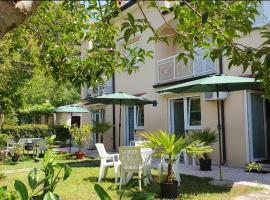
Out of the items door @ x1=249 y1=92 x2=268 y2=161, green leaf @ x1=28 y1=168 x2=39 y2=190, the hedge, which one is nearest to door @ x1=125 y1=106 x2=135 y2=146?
door @ x1=249 y1=92 x2=268 y2=161

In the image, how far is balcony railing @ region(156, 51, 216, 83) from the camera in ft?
52.0

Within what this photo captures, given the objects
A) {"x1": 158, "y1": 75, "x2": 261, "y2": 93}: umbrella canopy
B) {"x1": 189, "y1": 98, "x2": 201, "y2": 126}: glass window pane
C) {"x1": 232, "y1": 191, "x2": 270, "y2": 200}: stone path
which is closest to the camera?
{"x1": 232, "y1": 191, "x2": 270, "y2": 200}: stone path

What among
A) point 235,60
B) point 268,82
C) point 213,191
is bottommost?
point 213,191

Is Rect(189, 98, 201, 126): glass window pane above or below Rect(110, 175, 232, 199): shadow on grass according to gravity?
above

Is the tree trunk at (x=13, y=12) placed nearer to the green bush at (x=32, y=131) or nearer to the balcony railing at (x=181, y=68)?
the balcony railing at (x=181, y=68)

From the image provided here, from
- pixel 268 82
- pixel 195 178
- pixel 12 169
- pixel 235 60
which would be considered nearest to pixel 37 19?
pixel 235 60

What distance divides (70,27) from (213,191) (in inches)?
227

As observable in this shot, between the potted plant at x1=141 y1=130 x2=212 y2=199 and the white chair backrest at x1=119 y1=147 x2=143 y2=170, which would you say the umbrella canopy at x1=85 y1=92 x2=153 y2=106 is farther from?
the potted plant at x1=141 y1=130 x2=212 y2=199

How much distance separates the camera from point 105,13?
13.6ft

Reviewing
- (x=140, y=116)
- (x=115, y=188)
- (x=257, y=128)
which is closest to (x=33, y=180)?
(x=115, y=188)

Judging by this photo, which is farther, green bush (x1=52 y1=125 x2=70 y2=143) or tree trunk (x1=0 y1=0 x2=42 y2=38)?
green bush (x1=52 y1=125 x2=70 y2=143)

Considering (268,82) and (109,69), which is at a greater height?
(109,69)

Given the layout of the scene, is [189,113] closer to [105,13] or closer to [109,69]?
[109,69]

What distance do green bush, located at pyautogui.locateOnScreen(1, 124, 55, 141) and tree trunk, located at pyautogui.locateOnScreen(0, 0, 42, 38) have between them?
27433mm
